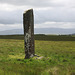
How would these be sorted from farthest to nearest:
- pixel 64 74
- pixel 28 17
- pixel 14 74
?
pixel 28 17 < pixel 64 74 < pixel 14 74

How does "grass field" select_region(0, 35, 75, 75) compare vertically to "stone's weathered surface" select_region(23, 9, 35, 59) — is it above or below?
below

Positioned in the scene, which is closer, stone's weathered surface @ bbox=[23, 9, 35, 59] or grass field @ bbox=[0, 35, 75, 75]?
grass field @ bbox=[0, 35, 75, 75]

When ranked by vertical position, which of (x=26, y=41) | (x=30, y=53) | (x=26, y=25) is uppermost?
(x=26, y=25)

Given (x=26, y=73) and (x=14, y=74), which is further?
(x=26, y=73)

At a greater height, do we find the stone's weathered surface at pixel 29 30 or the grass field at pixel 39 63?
the stone's weathered surface at pixel 29 30

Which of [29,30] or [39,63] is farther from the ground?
[29,30]

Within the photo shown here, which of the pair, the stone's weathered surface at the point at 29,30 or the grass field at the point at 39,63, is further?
the stone's weathered surface at the point at 29,30

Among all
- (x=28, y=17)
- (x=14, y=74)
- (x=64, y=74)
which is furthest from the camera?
(x=28, y=17)

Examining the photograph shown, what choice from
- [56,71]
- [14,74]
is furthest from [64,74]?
[14,74]

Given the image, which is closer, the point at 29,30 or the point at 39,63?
the point at 39,63

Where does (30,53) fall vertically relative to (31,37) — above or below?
below

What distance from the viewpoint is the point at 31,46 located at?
604 inches

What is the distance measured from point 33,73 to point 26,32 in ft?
26.1

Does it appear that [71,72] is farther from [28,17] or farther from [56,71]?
[28,17]
